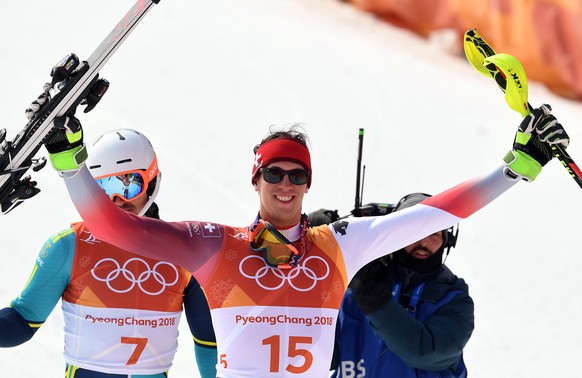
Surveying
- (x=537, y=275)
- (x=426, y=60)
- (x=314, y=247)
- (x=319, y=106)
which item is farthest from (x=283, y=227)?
(x=426, y=60)

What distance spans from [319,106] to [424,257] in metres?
7.99

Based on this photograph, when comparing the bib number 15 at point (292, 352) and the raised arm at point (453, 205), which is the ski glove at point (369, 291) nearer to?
the raised arm at point (453, 205)

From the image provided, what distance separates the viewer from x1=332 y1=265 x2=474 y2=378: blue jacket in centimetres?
464

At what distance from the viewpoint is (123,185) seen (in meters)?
4.63

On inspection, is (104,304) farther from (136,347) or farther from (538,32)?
(538,32)

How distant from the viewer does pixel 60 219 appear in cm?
959

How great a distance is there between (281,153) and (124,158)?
852mm

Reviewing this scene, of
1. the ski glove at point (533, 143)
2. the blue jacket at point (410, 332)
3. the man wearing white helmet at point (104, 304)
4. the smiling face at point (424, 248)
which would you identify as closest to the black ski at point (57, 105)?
the man wearing white helmet at point (104, 304)

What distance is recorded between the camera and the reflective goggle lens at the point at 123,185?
4617mm

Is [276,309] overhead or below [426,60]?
below

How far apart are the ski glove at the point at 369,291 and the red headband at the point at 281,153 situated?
0.66 m

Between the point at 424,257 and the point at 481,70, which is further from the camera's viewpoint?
the point at 424,257

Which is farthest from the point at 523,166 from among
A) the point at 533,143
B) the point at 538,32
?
the point at 538,32

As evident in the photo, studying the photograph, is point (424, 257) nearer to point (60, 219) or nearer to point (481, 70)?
point (481, 70)
